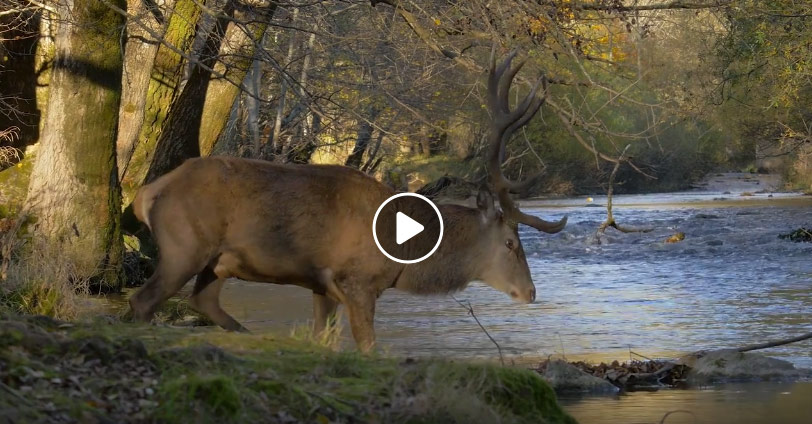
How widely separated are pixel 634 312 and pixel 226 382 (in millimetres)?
10812

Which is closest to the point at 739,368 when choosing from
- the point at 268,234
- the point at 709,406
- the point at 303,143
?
the point at 709,406

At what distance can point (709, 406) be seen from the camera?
31.4ft

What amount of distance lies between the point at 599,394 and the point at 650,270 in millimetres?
13783

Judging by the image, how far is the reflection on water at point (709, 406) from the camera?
9.08 meters

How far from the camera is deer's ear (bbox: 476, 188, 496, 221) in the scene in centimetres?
1224

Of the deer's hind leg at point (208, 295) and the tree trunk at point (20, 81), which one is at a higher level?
the tree trunk at point (20, 81)

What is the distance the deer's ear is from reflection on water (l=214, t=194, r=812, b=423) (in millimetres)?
1294

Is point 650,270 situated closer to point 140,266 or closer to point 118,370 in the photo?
point 140,266

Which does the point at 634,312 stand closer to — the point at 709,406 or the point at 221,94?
the point at 709,406

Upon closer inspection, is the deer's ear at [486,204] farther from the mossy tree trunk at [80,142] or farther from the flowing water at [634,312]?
the mossy tree trunk at [80,142]

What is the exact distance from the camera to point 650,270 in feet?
77.7

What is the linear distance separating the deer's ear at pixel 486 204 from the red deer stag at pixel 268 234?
3.07 ft

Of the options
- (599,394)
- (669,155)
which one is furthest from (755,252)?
(669,155)

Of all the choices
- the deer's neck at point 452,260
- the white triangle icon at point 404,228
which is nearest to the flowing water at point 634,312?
Result: the deer's neck at point 452,260
